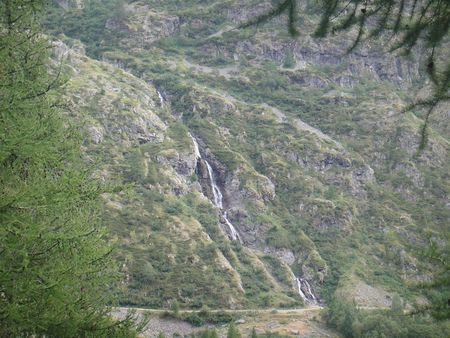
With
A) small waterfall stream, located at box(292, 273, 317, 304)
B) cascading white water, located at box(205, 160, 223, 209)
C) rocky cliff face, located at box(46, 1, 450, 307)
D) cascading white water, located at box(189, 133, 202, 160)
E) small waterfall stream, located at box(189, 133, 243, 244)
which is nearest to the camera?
rocky cliff face, located at box(46, 1, 450, 307)

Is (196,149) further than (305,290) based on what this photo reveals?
Yes

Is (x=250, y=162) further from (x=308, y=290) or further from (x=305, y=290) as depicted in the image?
(x=305, y=290)

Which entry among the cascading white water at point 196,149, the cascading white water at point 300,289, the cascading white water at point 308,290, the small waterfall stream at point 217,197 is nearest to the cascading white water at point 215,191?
the small waterfall stream at point 217,197

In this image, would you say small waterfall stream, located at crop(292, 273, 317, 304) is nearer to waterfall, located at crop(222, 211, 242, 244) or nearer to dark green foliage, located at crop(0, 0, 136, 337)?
waterfall, located at crop(222, 211, 242, 244)

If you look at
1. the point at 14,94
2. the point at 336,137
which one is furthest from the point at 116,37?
the point at 14,94

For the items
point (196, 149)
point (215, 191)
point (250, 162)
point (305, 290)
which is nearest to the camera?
point (305, 290)

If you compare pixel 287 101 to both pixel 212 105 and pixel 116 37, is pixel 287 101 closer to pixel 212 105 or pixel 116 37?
pixel 212 105

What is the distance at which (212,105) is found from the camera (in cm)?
12250

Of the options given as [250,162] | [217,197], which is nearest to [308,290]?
[217,197]

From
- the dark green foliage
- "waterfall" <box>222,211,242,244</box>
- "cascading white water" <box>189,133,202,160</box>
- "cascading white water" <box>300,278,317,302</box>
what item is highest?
the dark green foliage

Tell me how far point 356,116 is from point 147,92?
59.7m

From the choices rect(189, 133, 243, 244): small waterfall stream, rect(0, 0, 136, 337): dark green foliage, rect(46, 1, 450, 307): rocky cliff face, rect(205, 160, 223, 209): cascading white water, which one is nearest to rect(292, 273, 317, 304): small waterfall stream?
rect(46, 1, 450, 307): rocky cliff face

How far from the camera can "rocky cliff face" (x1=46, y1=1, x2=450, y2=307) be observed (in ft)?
239

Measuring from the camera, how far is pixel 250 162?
355 feet
